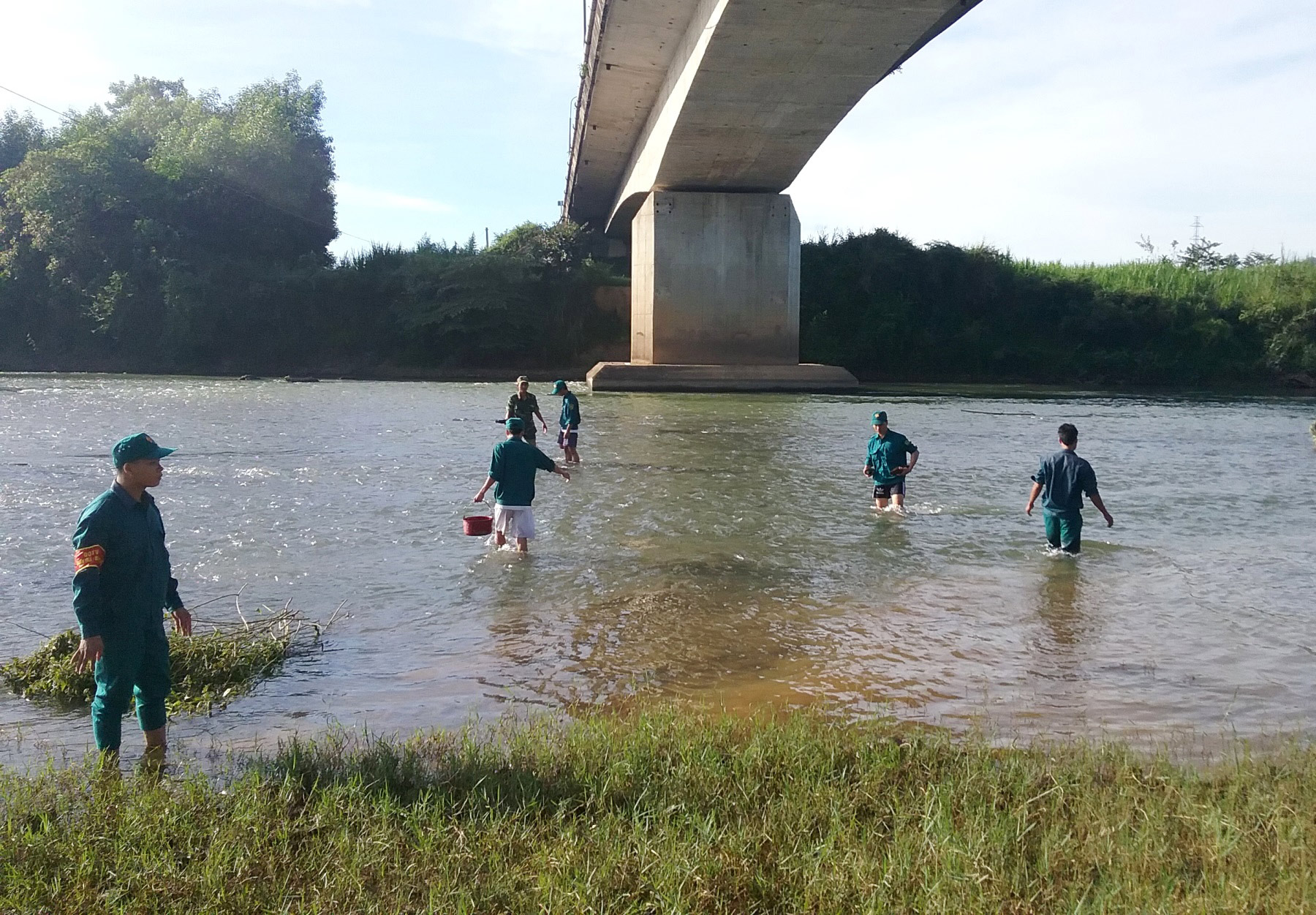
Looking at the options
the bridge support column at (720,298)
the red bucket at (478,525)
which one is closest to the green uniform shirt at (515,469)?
the red bucket at (478,525)

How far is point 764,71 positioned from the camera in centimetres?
2239

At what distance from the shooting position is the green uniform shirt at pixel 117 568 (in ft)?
15.6

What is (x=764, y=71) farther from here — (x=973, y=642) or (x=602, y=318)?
(x=602, y=318)

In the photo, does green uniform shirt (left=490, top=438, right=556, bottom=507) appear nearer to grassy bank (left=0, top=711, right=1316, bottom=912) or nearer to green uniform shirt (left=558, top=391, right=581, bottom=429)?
grassy bank (left=0, top=711, right=1316, bottom=912)

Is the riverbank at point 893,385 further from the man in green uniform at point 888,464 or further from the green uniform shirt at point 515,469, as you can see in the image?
the green uniform shirt at point 515,469

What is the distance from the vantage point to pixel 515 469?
10359 millimetres

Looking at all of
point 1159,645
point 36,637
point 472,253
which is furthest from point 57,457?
point 472,253

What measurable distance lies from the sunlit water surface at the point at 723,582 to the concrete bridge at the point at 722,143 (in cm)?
775

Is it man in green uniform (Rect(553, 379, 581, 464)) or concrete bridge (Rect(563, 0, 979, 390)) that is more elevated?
concrete bridge (Rect(563, 0, 979, 390))

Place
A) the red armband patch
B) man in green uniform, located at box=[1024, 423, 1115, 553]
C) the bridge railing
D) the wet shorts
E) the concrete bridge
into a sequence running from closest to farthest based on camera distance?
the red armband patch
man in green uniform, located at box=[1024, 423, 1115, 553]
the wet shorts
the concrete bridge
the bridge railing

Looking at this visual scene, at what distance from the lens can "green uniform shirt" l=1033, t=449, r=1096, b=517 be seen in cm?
1009

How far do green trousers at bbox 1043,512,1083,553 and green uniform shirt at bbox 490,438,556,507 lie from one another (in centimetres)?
491

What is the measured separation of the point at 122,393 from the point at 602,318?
76.4 ft

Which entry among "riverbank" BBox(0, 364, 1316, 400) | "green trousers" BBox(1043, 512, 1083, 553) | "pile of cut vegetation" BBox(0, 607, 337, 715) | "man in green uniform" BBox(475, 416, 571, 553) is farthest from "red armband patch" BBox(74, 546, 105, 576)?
"riverbank" BBox(0, 364, 1316, 400)
